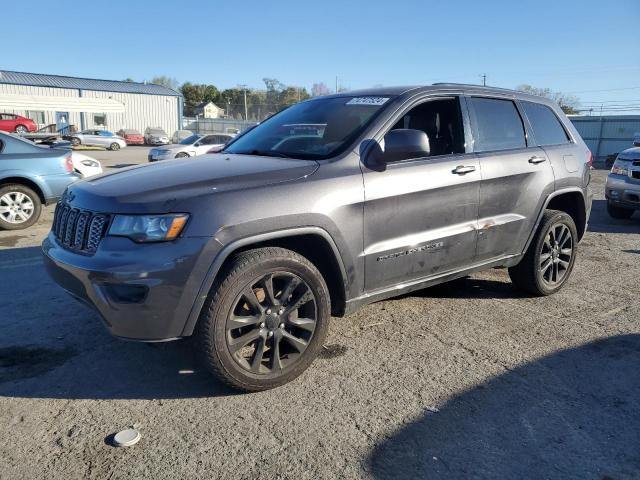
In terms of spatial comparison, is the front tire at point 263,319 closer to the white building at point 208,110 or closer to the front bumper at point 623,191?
the front bumper at point 623,191

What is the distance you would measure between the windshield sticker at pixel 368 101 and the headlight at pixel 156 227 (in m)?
1.76

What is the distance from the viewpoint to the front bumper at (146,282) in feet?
8.79

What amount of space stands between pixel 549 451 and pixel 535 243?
243cm

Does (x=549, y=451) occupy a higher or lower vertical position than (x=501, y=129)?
lower

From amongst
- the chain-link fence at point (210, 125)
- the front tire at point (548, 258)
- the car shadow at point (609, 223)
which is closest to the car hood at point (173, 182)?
the front tire at point (548, 258)

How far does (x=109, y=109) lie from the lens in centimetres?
4228

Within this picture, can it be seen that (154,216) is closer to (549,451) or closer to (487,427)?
(487,427)

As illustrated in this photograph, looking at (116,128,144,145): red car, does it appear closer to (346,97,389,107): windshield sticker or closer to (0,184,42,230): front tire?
(0,184,42,230): front tire

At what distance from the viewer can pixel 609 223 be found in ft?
29.9

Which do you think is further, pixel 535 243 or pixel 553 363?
pixel 535 243

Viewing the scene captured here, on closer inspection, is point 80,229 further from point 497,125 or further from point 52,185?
point 52,185

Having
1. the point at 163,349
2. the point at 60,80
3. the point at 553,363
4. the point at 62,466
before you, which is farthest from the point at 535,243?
the point at 60,80

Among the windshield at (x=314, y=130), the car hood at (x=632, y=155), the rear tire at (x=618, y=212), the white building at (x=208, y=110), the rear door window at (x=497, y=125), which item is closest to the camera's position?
the windshield at (x=314, y=130)

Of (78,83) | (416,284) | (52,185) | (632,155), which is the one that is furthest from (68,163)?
(78,83)
